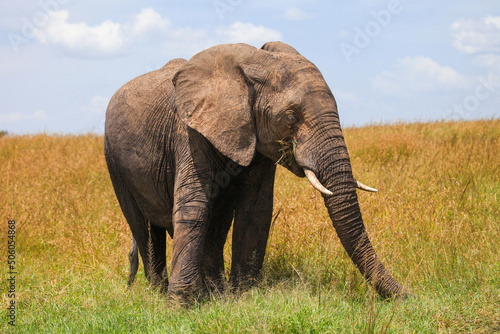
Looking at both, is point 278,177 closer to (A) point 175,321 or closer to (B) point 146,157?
(B) point 146,157

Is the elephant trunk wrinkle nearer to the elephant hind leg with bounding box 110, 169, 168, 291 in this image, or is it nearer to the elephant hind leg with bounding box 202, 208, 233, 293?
the elephant hind leg with bounding box 202, 208, 233, 293

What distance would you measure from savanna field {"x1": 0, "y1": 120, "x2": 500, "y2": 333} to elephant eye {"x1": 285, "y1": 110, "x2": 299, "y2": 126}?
1.22m

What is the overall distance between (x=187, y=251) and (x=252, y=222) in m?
0.66

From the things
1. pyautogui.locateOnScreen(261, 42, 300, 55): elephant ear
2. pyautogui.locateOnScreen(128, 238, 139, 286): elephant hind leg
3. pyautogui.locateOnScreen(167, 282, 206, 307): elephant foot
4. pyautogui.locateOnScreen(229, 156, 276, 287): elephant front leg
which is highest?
pyautogui.locateOnScreen(261, 42, 300, 55): elephant ear

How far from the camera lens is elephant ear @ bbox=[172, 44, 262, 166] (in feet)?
13.1

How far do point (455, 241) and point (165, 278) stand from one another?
2.81m

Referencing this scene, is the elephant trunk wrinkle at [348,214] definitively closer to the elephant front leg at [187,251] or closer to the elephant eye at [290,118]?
the elephant eye at [290,118]

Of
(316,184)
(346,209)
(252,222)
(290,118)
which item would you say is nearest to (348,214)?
(346,209)

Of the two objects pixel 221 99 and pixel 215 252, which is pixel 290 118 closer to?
pixel 221 99

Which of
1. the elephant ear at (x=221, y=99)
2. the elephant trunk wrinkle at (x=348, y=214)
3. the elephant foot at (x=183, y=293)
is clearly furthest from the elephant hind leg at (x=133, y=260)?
the elephant trunk wrinkle at (x=348, y=214)

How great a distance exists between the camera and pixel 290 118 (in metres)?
3.90

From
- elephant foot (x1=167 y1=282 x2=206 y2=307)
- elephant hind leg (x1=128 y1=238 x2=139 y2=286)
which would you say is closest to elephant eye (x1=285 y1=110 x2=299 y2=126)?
elephant foot (x1=167 y1=282 x2=206 y2=307)

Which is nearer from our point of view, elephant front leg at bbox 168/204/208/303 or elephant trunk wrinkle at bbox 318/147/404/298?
elephant trunk wrinkle at bbox 318/147/404/298

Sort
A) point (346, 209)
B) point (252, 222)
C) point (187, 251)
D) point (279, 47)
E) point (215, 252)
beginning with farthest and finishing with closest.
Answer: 1. point (215, 252)
2. point (252, 222)
3. point (279, 47)
4. point (187, 251)
5. point (346, 209)
